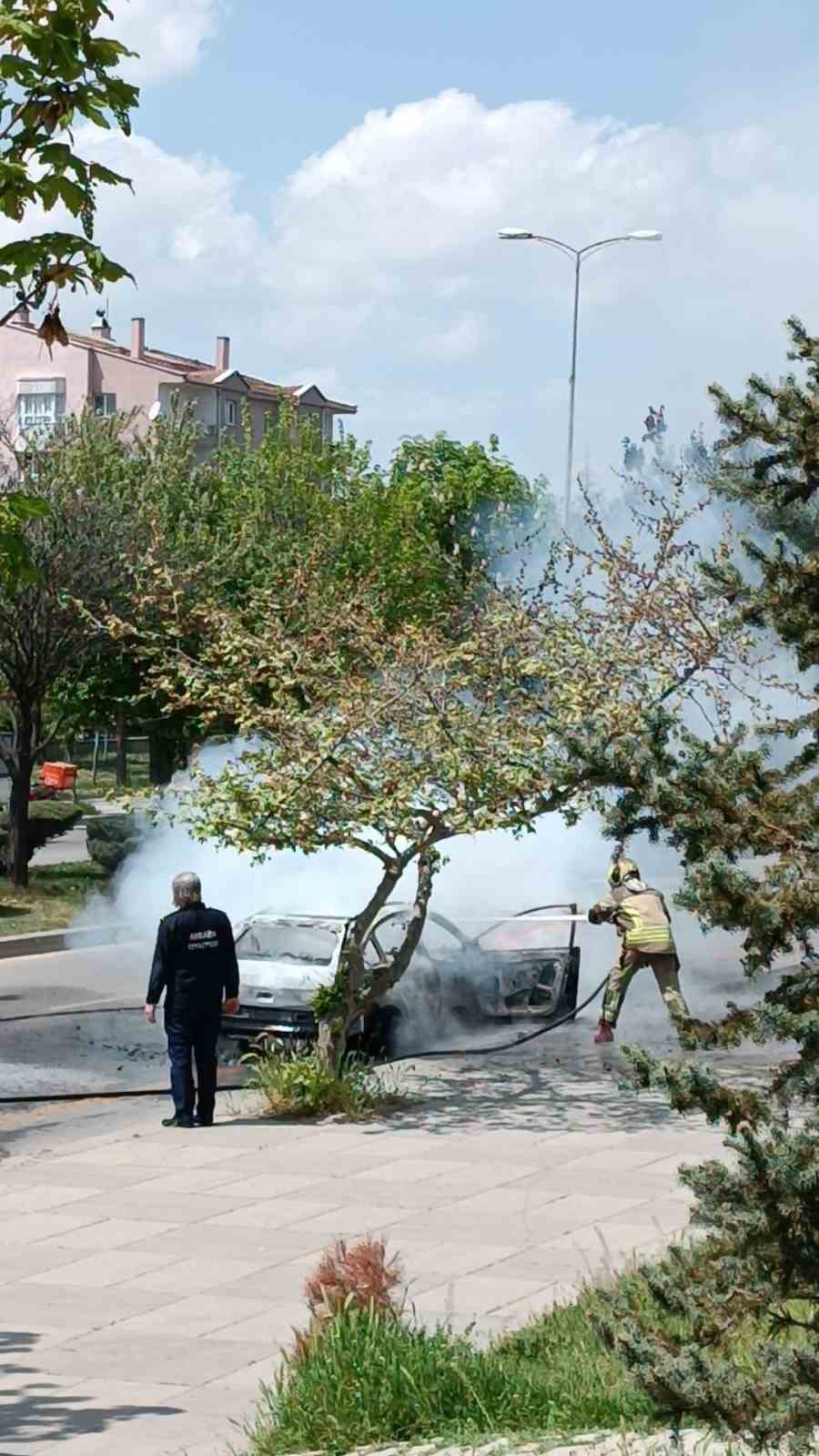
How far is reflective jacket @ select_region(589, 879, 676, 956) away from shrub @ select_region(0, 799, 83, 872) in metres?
13.3

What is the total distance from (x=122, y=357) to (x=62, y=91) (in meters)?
74.5

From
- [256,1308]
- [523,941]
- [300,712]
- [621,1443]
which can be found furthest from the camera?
[523,941]

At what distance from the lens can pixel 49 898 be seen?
86.4 feet

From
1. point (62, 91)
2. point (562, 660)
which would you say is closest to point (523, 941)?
point (562, 660)

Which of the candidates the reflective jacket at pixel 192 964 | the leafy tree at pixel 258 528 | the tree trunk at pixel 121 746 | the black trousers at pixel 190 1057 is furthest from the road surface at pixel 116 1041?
the tree trunk at pixel 121 746

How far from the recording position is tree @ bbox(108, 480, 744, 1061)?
13.0 m

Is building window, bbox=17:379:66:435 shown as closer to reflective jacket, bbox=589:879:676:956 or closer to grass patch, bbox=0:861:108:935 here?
grass patch, bbox=0:861:108:935

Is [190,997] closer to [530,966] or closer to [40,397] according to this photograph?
[530,966]

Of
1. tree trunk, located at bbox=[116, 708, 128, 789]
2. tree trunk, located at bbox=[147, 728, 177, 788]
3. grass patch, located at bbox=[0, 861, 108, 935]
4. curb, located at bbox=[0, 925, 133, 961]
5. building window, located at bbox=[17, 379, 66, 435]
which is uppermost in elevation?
building window, located at bbox=[17, 379, 66, 435]

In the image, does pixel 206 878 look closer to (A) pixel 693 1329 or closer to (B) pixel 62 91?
(B) pixel 62 91

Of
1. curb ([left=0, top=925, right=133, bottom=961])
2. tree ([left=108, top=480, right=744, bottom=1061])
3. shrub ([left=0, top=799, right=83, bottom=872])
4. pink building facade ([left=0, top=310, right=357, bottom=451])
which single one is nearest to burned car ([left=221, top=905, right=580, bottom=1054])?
tree ([left=108, top=480, right=744, bottom=1061])

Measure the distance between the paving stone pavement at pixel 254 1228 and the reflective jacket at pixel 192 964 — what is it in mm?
760

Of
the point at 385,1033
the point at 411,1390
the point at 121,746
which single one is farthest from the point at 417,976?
the point at 121,746

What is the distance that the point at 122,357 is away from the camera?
8075 cm
